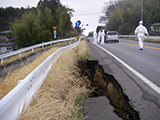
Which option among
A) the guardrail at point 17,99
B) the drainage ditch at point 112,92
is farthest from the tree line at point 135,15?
the guardrail at point 17,99

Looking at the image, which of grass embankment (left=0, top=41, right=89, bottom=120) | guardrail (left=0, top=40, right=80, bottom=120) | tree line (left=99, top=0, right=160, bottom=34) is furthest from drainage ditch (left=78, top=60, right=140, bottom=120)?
tree line (left=99, top=0, right=160, bottom=34)

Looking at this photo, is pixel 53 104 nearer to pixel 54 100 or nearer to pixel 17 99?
pixel 54 100

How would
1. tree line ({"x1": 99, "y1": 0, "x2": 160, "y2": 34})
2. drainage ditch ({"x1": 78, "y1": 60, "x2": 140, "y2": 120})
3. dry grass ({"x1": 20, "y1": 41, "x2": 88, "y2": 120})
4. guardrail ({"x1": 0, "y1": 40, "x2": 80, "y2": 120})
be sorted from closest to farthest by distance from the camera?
guardrail ({"x1": 0, "y1": 40, "x2": 80, "y2": 120}) → dry grass ({"x1": 20, "y1": 41, "x2": 88, "y2": 120}) → drainage ditch ({"x1": 78, "y1": 60, "x2": 140, "y2": 120}) → tree line ({"x1": 99, "y1": 0, "x2": 160, "y2": 34})

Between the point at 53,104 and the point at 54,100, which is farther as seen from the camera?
the point at 54,100

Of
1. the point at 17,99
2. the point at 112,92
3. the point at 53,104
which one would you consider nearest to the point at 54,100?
the point at 53,104

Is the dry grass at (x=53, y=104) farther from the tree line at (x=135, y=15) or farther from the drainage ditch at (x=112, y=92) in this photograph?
the tree line at (x=135, y=15)

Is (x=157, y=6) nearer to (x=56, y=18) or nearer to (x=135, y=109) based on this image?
(x=56, y=18)

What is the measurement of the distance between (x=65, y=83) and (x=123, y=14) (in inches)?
2034

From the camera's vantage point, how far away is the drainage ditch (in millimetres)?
3135

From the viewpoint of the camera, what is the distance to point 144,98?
3.57 metres

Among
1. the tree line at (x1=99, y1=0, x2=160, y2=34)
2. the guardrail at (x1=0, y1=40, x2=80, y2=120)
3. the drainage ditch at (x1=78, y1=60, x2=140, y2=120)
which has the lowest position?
the drainage ditch at (x1=78, y1=60, x2=140, y2=120)

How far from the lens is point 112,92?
430cm

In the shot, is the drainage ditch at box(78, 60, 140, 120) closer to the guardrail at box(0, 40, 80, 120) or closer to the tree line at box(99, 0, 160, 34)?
the guardrail at box(0, 40, 80, 120)

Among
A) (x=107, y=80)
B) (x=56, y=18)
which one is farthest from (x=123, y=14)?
(x=107, y=80)
